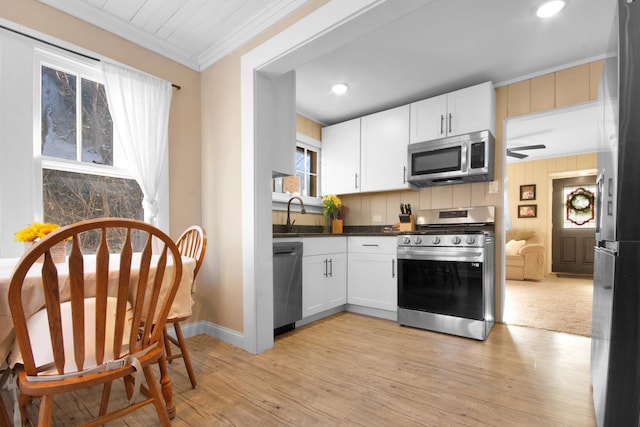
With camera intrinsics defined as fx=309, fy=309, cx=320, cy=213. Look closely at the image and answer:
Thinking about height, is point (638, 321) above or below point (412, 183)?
below

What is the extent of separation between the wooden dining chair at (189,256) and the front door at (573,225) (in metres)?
7.67

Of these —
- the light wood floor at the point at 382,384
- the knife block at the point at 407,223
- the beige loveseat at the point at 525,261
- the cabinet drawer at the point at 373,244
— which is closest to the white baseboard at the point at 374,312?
→ the light wood floor at the point at 382,384

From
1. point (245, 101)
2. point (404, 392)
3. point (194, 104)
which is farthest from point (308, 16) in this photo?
point (404, 392)

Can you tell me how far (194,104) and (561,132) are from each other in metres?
5.60

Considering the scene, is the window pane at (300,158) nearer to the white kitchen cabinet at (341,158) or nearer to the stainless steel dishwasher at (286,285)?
the white kitchen cabinet at (341,158)

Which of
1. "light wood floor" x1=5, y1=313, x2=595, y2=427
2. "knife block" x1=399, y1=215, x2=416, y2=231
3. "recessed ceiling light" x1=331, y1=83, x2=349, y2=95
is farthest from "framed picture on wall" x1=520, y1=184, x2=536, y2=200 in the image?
"recessed ceiling light" x1=331, y1=83, x2=349, y2=95

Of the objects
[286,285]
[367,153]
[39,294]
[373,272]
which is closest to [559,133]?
[367,153]

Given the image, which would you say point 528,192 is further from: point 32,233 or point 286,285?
point 32,233

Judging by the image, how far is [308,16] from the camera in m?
2.01

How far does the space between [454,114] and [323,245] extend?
75.0 inches

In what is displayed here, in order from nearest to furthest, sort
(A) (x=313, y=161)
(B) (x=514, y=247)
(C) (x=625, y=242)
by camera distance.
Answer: (C) (x=625, y=242), (A) (x=313, y=161), (B) (x=514, y=247)

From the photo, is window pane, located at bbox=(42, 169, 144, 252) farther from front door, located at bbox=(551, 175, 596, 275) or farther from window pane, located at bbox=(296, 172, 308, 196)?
front door, located at bbox=(551, 175, 596, 275)

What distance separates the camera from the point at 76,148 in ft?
7.27

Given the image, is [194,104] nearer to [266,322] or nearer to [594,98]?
[266,322]
